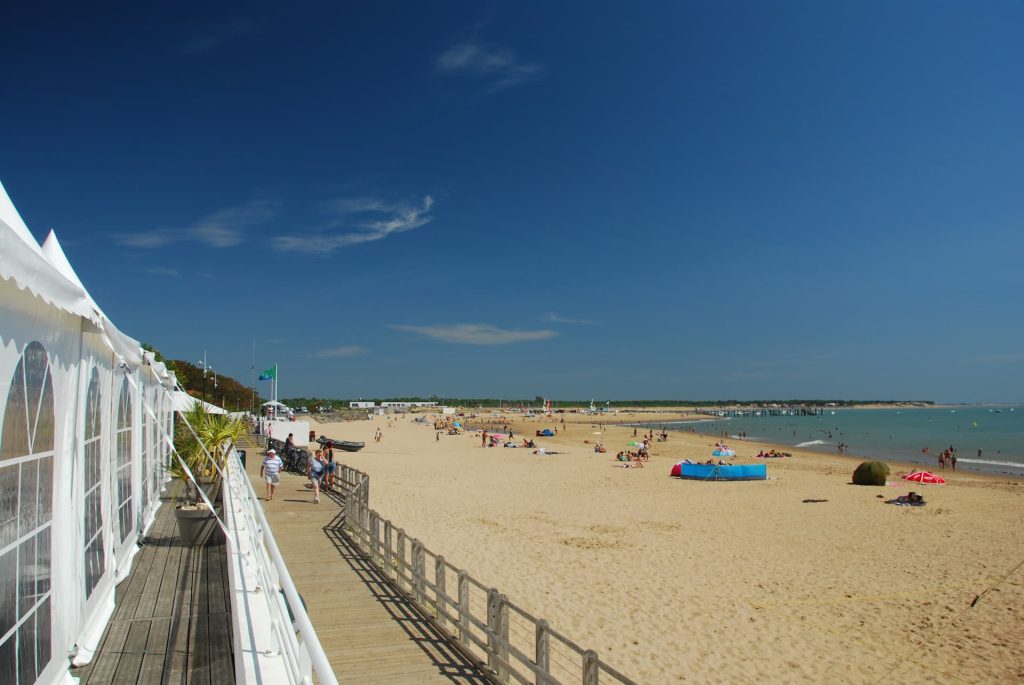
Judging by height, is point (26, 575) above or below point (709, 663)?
above

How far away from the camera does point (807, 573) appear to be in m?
15.6

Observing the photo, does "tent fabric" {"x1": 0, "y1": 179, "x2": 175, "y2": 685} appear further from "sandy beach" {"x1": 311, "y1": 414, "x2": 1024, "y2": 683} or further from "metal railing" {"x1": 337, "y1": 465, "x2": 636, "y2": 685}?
"sandy beach" {"x1": 311, "y1": 414, "x2": 1024, "y2": 683}

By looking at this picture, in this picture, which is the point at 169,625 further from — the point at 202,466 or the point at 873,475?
the point at 873,475

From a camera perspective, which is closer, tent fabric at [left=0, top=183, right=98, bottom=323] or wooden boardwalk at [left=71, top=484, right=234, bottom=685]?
tent fabric at [left=0, top=183, right=98, bottom=323]

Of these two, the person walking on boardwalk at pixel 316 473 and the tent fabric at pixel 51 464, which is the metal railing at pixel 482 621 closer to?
the person walking on boardwalk at pixel 316 473

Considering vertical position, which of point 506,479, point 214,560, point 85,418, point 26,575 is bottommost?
point 506,479

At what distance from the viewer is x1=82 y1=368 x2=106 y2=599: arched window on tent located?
230 inches

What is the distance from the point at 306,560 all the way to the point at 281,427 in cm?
2452

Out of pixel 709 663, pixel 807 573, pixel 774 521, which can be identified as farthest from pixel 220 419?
pixel 774 521

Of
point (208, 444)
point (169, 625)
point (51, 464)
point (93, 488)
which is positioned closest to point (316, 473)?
point (208, 444)

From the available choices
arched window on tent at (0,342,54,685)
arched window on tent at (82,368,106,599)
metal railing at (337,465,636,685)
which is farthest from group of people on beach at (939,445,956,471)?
arched window on tent at (0,342,54,685)

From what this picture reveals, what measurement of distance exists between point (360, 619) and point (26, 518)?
5.57m

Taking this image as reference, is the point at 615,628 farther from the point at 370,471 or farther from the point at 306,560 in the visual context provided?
the point at 370,471

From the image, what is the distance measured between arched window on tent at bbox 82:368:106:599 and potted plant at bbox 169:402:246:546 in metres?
0.84
